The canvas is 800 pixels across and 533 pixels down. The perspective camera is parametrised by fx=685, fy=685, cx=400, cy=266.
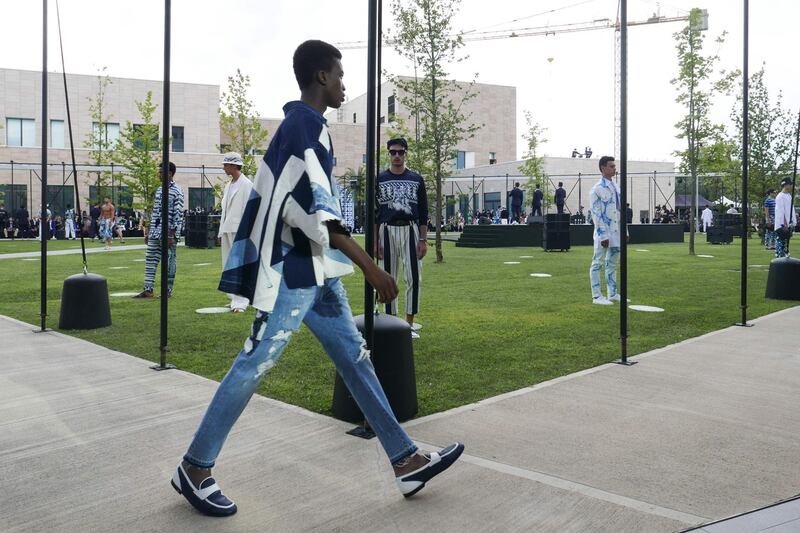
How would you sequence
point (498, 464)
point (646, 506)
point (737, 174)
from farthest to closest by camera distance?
point (737, 174), point (498, 464), point (646, 506)

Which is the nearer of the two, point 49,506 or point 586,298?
point 49,506

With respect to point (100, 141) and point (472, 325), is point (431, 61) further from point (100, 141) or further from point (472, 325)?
point (100, 141)

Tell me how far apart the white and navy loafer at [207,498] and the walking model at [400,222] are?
4252 mm

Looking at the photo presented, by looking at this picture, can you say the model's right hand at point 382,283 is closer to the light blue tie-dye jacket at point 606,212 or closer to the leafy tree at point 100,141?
the light blue tie-dye jacket at point 606,212

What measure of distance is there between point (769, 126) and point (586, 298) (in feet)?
87.3

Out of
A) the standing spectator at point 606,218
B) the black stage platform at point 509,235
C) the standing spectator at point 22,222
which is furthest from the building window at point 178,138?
the standing spectator at point 606,218

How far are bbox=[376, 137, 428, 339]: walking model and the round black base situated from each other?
288cm

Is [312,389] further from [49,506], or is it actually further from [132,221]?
[132,221]

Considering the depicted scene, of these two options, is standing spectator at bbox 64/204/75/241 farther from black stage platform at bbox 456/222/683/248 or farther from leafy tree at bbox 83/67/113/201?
black stage platform at bbox 456/222/683/248

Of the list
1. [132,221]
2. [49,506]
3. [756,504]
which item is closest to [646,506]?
[756,504]

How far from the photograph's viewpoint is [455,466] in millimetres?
3488

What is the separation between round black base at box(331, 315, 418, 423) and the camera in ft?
13.4

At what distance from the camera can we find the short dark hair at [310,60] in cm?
310

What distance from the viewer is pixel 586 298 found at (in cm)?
1066
